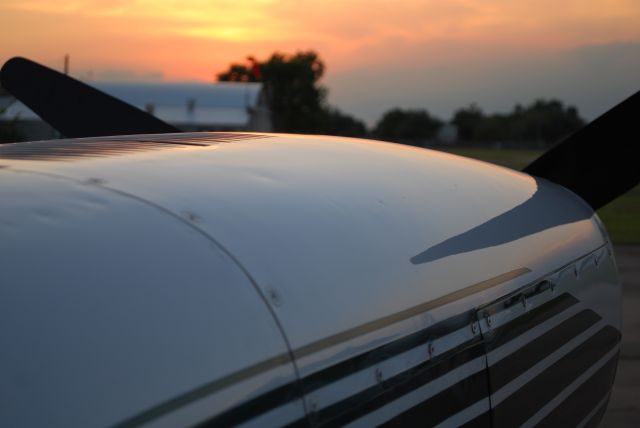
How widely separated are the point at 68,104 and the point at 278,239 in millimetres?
2931

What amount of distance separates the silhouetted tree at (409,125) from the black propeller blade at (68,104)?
8634 cm

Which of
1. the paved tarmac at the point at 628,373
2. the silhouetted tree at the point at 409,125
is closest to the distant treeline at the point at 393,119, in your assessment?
the silhouetted tree at the point at 409,125

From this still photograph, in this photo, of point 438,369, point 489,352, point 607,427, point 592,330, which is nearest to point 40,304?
point 438,369

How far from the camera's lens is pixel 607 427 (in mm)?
4535

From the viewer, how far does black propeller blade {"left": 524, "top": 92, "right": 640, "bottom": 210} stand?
3568 millimetres

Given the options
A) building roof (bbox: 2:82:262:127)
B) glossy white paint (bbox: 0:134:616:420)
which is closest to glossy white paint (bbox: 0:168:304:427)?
glossy white paint (bbox: 0:134:616:420)

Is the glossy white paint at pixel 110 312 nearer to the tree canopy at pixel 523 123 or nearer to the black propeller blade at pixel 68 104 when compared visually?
the black propeller blade at pixel 68 104

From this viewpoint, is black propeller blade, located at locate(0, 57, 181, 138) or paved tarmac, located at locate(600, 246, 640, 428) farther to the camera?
paved tarmac, located at locate(600, 246, 640, 428)

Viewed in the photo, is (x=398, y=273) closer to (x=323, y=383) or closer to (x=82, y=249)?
(x=323, y=383)

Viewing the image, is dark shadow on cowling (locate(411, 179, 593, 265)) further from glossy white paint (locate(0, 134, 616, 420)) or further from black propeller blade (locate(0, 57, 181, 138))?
black propeller blade (locate(0, 57, 181, 138))

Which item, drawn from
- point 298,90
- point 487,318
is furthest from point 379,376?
point 298,90

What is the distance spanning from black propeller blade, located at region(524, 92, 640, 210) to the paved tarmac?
5.17 ft

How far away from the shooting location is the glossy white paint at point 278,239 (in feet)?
4.58

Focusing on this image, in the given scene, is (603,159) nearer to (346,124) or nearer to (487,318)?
(487,318)
